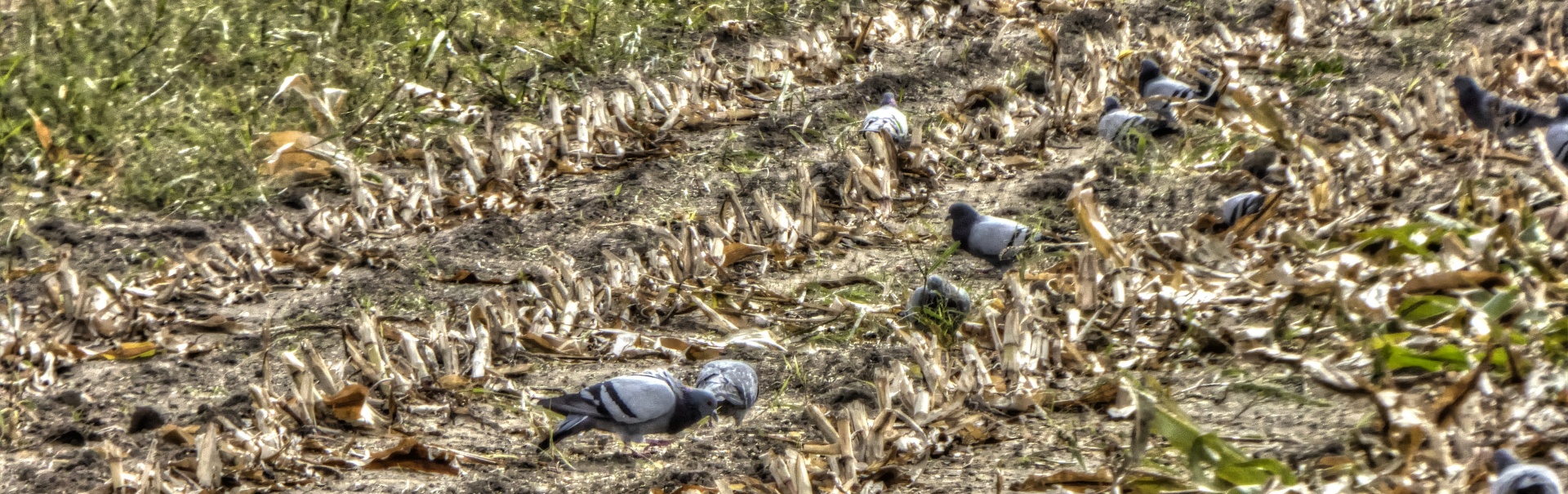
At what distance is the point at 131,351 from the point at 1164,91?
3.61 meters

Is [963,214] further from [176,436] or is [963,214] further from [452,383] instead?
[176,436]

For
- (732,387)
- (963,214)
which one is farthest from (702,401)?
(963,214)

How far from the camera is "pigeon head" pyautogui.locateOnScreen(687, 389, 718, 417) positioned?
2701mm

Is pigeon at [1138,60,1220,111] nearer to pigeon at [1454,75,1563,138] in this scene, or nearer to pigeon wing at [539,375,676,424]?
pigeon at [1454,75,1563,138]

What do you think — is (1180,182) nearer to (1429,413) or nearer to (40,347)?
(1429,413)

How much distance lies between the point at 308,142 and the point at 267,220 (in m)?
0.50

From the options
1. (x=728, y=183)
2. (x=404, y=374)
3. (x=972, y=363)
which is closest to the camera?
(x=972, y=363)

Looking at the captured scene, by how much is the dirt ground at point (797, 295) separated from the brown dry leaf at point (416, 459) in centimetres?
2

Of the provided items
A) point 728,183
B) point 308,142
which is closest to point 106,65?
point 308,142

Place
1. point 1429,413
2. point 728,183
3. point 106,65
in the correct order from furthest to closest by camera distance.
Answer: point 106,65
point 728,183
point 1429,413

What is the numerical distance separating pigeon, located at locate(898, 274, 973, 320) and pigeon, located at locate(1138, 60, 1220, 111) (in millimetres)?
1902

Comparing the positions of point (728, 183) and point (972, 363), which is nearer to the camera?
point (972, 363)

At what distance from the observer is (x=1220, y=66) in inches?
217

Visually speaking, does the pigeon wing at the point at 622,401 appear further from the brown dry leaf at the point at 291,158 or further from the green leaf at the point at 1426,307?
the brown dry leaf at the point at 291,158
